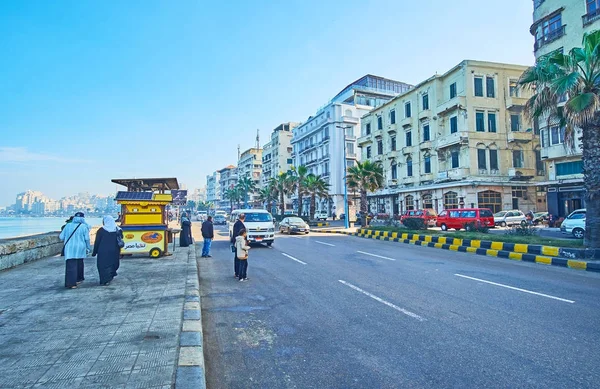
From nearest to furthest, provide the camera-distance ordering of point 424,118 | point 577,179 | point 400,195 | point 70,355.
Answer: point 70,355 < point 577,179 < point 424,118 < point 400,195

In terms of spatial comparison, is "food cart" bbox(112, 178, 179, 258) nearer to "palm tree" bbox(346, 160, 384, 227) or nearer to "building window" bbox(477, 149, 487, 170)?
"palm tree" bbox(346, 160, 384, 227)

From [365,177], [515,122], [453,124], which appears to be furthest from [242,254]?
[515,122]

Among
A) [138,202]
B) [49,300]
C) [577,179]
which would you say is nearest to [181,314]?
[49,300]

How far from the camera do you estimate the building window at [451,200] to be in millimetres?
33594

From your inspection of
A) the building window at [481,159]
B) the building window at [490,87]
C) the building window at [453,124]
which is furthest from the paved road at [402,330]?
the building window at [490,87]

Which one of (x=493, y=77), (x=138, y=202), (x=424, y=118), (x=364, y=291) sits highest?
(x=493, y=77)

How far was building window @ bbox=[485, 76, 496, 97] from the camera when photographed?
33.3 meters

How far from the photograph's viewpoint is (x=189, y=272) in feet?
30.5

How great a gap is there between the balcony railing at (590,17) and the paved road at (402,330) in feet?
80.0

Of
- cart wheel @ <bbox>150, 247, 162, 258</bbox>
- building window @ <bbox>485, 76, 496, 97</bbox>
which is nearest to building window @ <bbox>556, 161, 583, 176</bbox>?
building window @ <bbox>485, 76, 496, 97</bbox>

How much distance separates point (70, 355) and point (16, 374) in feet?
1.63

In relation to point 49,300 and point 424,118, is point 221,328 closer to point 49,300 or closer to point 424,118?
point 49,300

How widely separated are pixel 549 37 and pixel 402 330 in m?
33.0

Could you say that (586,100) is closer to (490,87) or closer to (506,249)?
(506,249)
